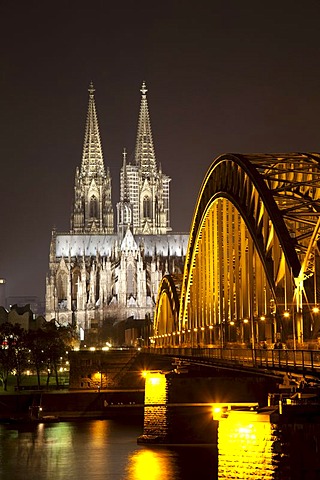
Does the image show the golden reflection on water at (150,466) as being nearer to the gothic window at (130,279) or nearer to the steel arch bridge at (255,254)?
the steel arch bridge at (255,254)

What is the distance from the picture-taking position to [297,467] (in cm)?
2964

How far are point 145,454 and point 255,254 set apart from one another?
58.2 ft

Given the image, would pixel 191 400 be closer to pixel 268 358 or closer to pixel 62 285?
pixel 268 358

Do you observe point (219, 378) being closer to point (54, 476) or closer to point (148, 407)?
point (148, 407)

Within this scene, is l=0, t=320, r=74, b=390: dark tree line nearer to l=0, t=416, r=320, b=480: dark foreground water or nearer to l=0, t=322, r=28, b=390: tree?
l=0, t=322, r=28, b=390: tree

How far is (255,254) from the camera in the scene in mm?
47094

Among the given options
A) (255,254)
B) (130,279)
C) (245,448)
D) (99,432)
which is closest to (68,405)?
(99,432)

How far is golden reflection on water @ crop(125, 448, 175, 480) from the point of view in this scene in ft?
172

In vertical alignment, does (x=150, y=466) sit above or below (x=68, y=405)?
below

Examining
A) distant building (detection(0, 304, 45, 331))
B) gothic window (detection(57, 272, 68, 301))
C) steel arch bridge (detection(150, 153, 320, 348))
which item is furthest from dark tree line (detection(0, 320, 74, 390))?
gothic window (detection(57, 272, 68, 301))

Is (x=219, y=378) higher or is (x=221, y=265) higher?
(x=221, y=265)

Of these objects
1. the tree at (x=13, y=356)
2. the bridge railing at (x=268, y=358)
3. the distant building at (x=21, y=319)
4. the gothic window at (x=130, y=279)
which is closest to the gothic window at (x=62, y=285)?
the distant building at (x=21, y=319)

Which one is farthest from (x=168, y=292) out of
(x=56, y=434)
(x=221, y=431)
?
(x=221, y=431)

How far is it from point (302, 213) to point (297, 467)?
15.7 metres
